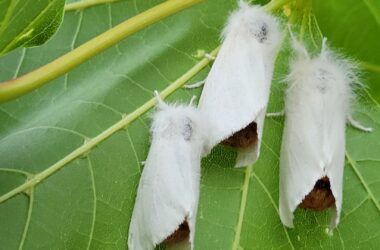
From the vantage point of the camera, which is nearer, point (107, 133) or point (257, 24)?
point (107, 133)

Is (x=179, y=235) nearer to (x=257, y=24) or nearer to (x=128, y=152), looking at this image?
(x=128, y=152)

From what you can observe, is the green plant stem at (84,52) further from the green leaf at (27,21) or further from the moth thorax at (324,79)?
the moth thorax at (324,79)

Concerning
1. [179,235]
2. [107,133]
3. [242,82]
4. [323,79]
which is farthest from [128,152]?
[323,79]

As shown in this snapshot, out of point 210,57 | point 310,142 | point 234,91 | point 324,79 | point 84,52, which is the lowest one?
point 310,142

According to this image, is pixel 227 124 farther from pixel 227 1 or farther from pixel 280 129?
pixel 227 1

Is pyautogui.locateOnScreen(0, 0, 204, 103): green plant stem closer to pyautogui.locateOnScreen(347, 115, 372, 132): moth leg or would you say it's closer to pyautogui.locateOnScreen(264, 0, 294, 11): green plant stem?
pyautogui.locateOnScreen(264, 0, 294, 11): green plant stem

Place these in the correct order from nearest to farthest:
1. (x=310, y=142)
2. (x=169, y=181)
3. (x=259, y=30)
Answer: (x=169, y=181) < (x=310, y=142) < (x=259, y=30)
